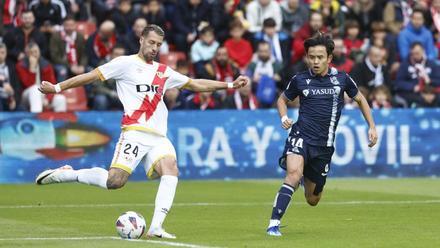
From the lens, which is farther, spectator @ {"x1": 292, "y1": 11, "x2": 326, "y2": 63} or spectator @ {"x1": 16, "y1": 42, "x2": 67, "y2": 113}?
spectator @ {"x1": 292, "y1": 11, "x2": 326, "y2": 63}

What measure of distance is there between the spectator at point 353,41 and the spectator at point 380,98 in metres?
1.85

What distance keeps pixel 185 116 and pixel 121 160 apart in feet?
32.8

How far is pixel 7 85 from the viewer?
78.2 ft

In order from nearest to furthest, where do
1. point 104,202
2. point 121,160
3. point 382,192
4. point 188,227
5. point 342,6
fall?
point 121,160
point 188,227
point 104,202
point 382,192
point 342,6

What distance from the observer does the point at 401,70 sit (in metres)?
26.2

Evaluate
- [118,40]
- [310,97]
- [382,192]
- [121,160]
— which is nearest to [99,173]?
[121,160]

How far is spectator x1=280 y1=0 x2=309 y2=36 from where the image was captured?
27.6 meters

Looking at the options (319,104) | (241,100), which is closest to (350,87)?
(319,104)

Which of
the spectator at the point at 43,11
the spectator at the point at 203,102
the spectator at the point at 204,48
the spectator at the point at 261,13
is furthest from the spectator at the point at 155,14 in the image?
the spectator at the point at 203,102

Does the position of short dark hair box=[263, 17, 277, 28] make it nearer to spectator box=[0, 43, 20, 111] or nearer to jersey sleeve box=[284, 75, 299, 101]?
spectator box=[0, 43, 20, 111]

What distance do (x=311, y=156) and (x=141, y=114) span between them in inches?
80.1

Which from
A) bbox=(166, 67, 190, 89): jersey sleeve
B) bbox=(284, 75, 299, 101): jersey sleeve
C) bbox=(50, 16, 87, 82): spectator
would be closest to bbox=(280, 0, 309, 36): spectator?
bbox=(50, 16, 87, 82): spectator

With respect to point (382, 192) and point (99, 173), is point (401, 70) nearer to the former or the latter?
point (382, 192)

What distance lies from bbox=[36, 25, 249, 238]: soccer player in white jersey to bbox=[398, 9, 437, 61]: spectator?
1389 centimetres
